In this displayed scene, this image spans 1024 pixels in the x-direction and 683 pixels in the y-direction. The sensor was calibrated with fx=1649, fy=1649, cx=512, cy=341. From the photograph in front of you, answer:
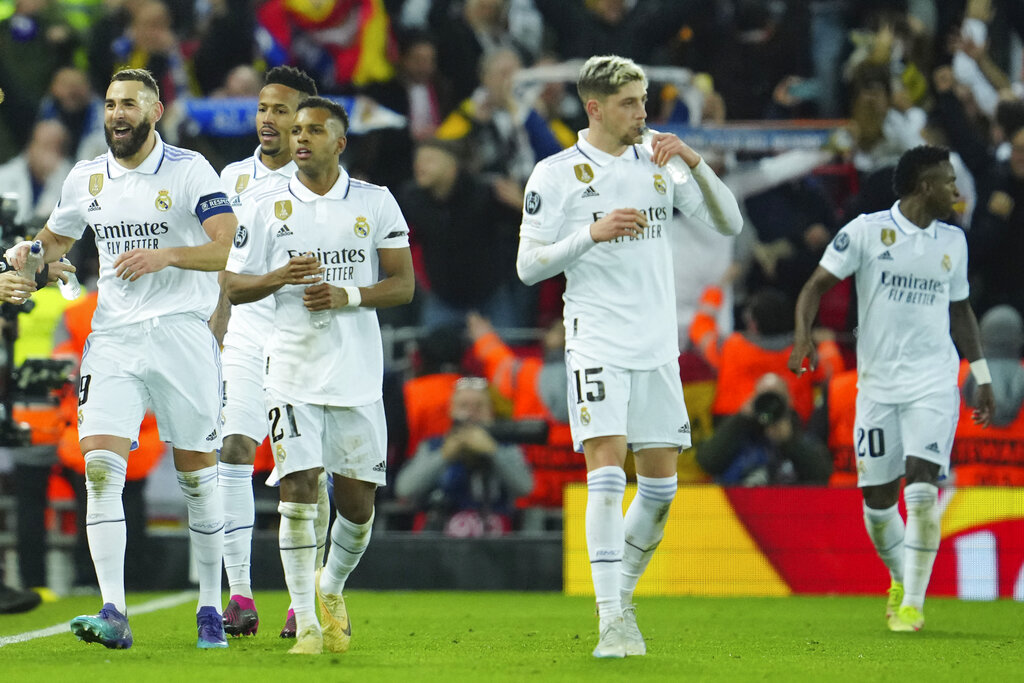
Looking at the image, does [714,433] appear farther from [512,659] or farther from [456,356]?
[512,659]

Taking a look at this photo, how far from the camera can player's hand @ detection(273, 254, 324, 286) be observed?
23.3 ft

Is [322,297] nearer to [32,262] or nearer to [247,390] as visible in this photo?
[32,262]

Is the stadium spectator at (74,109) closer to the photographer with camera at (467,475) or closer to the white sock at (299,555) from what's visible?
the photographer with camera at (467,475)

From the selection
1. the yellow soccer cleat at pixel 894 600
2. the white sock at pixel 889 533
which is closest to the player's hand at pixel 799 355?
the white sock at pixel 889 533

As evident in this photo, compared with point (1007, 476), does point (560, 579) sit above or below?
below

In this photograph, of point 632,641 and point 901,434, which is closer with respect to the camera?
point 632,641

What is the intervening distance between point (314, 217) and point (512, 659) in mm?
2153

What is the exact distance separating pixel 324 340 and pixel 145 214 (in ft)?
3.29

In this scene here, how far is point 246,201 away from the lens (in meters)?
8.55

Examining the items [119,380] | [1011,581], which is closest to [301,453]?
[119,380]

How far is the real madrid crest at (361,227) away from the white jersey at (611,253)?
72cm

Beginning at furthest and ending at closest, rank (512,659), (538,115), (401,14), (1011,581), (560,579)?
(401,14), (538,115), (560,579), (1011,581), (512,659)

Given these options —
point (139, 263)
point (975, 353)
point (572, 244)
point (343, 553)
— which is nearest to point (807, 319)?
point (975, 353)

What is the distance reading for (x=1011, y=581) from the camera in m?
11.2
